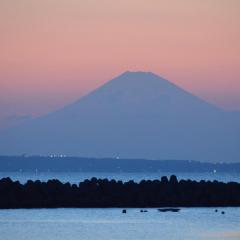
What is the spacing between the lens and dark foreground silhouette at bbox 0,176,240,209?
46.8 m

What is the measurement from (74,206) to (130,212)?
338 centimetres

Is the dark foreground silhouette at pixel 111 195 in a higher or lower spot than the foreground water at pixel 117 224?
higher

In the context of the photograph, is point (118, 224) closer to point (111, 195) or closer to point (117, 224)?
point (117, 224)

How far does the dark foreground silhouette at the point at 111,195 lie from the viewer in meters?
46.8

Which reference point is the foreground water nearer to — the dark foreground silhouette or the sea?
the sea

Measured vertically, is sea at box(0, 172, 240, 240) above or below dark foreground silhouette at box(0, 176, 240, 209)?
below

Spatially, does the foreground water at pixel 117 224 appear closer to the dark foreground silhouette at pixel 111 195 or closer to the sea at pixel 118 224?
the sea at pixel 118 224

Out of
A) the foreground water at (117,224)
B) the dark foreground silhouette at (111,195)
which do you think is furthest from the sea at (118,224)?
the dark foreground silhouette at (111,195)

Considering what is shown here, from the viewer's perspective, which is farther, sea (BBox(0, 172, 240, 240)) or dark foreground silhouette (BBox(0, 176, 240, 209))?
dark foreground silhouette (BBox(0, 176, 240, 209))

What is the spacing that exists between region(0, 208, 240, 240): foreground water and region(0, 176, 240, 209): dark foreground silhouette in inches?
76.3

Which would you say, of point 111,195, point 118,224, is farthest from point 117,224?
point 111,195

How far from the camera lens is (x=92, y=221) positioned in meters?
40.2

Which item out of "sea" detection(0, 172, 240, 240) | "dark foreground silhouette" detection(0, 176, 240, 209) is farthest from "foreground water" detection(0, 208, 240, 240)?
"dark foreground silhouette" detection(0, 176, 240, 209)

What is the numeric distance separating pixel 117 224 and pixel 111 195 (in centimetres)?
904
